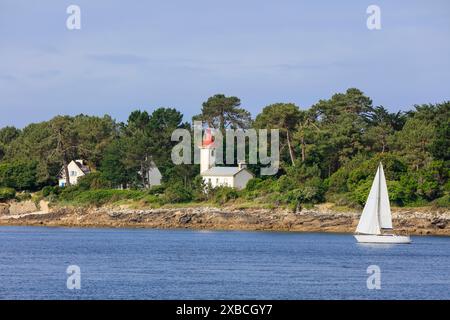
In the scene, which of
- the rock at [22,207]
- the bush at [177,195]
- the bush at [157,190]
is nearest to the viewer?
the bush at [177,195]

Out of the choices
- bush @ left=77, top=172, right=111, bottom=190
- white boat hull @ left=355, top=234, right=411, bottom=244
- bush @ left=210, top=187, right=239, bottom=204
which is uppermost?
bush @ left=77, top=172, right=111, bottom=190

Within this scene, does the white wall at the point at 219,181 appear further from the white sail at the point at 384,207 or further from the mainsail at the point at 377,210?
the white sail at the point at 384,207

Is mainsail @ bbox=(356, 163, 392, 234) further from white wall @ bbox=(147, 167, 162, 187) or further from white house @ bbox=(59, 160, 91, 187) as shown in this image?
white house @ bbox=(59, 160, 91, 187)

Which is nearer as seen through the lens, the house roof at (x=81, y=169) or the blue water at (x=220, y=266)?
the blue water at (x=220, y=266)

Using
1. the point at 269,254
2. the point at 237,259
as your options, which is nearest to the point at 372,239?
the point at 269,254

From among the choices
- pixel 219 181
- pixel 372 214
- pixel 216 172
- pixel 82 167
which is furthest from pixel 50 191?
pixel 372 214

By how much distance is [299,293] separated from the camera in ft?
124

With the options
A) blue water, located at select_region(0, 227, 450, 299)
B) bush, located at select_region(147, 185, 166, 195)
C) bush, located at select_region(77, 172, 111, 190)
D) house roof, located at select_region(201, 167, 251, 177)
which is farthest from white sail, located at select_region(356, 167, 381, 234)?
bush, located at select_region(77, 172, 111, 190)

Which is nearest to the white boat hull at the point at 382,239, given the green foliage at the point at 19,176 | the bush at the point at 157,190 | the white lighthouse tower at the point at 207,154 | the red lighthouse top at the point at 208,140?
the bush at the point at 157,190

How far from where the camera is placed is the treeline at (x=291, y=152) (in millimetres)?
75750

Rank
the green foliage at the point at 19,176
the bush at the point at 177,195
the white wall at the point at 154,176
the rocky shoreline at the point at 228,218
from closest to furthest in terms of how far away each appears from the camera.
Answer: the rocky shoreline at the point at 228,218
the bush at the point at 177,195
the white wall at the point at 154,176
the green foliage at the point at 19,176

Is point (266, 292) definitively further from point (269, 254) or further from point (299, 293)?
point (269, 254)

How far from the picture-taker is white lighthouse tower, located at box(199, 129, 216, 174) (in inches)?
3519

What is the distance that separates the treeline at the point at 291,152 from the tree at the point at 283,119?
0.08 m
